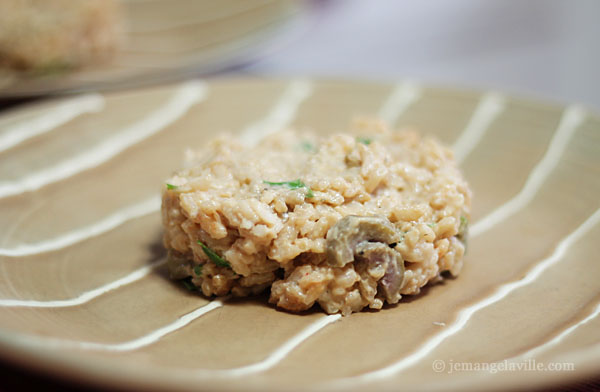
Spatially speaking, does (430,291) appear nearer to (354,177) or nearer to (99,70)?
(354,177)

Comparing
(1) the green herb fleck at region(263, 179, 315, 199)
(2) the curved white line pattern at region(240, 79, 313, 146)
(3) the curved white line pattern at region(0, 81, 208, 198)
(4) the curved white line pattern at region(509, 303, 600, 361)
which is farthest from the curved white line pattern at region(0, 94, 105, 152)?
(4) the curved white line pattern at region(509, 303, 600, 361)

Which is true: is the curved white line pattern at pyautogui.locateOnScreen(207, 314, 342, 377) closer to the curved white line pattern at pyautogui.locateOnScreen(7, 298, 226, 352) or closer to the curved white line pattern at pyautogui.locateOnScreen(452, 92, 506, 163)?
the curved white line pattern at pyautogui.locateOnScreen(7, 298, 226, 352)

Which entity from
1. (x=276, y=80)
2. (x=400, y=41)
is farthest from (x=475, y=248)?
(x=400, y=41)

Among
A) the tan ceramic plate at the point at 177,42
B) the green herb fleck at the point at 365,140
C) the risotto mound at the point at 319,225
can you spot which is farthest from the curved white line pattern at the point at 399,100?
the tan ceramic plate at the point at 177,42

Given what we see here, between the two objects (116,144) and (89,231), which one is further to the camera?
(116,144)

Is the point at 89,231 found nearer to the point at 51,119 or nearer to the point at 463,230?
the point at 51,119

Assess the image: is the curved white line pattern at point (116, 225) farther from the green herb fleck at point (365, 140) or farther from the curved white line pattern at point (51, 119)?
the green herb fleck at point (365, 140)

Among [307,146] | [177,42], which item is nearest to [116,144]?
[307,146]

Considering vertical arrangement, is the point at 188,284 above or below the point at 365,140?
below
